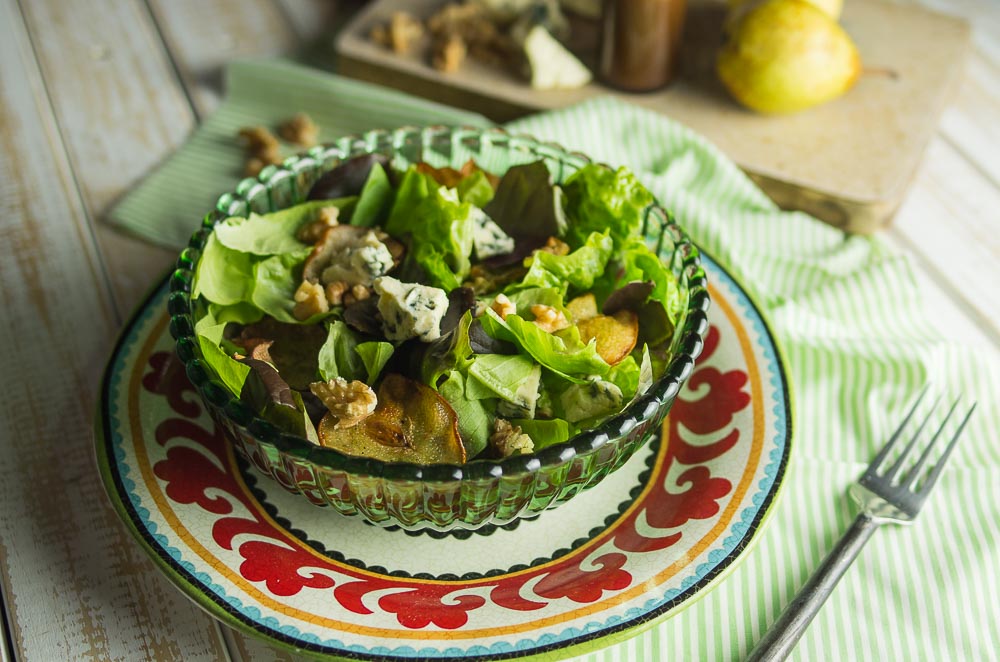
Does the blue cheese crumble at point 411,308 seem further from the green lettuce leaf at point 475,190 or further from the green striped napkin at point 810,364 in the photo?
the green striped napkin at point 810,364

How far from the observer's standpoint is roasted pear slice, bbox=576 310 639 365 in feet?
3.74

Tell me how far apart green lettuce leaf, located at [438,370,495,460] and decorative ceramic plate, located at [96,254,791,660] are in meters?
0.14

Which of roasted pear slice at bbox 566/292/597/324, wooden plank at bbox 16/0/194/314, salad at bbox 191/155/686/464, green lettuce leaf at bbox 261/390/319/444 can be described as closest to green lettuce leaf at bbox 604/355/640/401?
salad at bbox 191/155/686/464

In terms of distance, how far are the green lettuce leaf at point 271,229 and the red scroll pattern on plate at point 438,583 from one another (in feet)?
0.64

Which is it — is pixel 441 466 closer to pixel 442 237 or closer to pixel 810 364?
pixel 442 237

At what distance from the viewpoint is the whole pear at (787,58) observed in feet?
6.25

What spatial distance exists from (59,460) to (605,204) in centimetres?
84

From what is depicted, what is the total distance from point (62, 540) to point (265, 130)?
3.35 ft

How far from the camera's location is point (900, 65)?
2.18 meters

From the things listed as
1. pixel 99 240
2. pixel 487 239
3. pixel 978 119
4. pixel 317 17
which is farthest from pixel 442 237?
pixel 978 119

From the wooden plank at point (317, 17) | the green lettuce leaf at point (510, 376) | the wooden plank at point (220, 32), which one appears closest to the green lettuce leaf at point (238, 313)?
the green lettuce leaf at point (510, 376)

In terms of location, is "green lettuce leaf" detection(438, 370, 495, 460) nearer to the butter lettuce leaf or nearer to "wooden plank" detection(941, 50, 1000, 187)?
the butter lettuce leaf

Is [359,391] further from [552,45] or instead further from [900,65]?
[900,65]

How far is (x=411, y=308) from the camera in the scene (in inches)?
42.9
